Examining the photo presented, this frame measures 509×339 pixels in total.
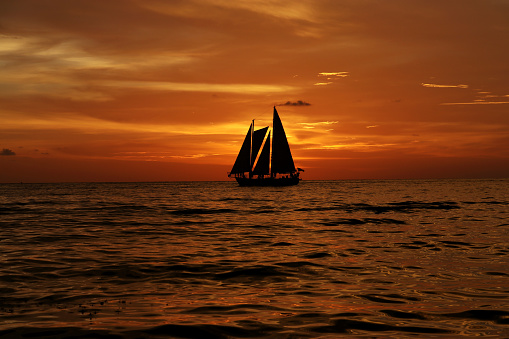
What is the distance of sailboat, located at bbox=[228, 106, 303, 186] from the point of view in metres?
118

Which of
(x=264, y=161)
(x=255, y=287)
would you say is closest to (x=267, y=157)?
(x=264, y=161)

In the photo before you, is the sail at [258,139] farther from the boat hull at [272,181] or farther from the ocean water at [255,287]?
the ocean water at [255,287]

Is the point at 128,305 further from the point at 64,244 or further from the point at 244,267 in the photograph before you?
the point at 64,244

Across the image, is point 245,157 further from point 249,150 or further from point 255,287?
point 255,287

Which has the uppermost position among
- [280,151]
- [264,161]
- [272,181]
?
[280,151]

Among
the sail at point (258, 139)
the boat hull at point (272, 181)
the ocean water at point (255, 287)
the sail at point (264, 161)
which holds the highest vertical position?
the sail at point (258, 139)

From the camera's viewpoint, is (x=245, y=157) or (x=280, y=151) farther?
(x=245, y=157)

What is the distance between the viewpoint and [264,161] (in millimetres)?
127812

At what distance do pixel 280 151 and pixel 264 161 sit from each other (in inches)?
378

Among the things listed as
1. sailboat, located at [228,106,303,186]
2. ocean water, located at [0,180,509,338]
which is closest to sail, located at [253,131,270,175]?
sailboat, located at [228,106,303,186]

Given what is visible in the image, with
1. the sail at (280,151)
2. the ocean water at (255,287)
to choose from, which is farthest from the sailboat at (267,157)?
the ocean water at (255,287)

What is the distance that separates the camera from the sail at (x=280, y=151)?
117 meters

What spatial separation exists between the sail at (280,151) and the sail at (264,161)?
390cm

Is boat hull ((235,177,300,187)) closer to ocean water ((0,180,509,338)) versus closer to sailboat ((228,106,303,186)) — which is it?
sailboat ((228,106,303,186))
